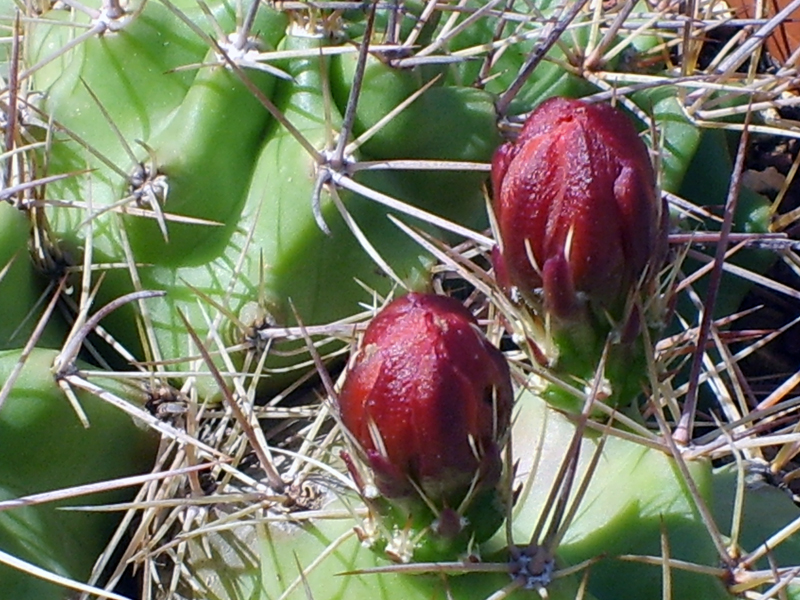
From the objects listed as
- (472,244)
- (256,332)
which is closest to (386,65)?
Answer: (472,244)

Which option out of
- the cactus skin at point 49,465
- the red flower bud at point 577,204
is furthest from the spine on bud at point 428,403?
the cactus skin at point 49,465

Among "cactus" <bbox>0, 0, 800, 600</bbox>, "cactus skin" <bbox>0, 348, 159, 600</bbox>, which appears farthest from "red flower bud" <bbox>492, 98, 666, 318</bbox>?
"cactus skin" <bbox>0, 348, 159, 600</bbox>

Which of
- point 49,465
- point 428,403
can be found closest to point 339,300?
point 49,465

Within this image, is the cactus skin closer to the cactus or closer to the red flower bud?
the cactus

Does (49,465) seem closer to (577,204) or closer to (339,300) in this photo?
(339,300)

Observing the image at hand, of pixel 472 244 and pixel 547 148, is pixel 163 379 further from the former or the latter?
pixel 547 148

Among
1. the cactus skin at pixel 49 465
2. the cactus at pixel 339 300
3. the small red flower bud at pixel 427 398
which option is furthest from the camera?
the cactus skin at pixel 49 465

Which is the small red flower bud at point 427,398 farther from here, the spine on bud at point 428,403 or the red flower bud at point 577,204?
the red flower bud at point 577,204
